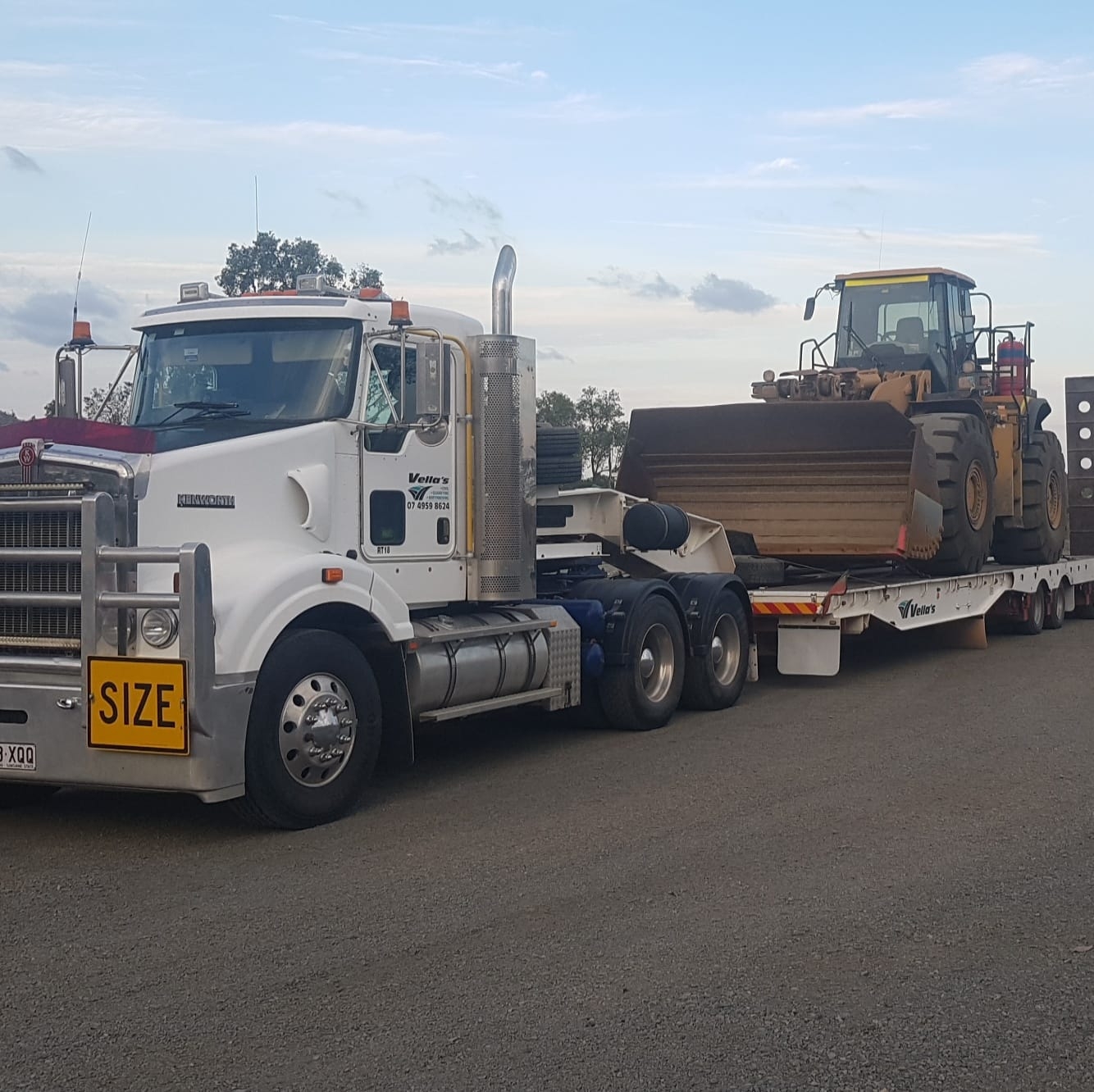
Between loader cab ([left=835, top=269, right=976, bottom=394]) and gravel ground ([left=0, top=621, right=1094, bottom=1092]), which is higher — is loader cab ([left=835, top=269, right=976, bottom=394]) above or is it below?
above

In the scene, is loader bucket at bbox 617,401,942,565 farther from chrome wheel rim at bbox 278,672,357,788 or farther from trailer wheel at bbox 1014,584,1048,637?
chrome wheel rim at bbox 278,672,357,788

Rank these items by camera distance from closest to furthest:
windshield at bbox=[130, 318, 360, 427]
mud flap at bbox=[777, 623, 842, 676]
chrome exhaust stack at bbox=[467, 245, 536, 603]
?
windshield at bbox=[130, 318, 360, 427]
chrome exhaust stack at bbox=[467, 245, 536, 603]
mud flap at bbox=[777, 623, 842, 676]

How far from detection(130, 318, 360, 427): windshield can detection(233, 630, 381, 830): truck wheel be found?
1.39 metres

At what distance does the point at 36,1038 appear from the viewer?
4.41 meters

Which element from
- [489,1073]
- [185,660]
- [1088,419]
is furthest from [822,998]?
[1088,419]

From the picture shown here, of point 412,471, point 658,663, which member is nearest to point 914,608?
point 658,663

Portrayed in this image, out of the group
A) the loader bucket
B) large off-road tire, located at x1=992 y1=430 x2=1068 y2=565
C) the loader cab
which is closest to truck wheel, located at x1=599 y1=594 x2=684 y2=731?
the loader bucket

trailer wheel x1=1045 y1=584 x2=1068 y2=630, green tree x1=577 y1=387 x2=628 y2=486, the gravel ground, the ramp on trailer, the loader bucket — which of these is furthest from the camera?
green tree x1=577 y1=387 x2=628 y2=486

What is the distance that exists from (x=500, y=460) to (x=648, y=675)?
228cm

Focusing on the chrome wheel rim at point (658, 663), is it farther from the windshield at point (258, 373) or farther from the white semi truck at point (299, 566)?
the windshield at point (258, 373)

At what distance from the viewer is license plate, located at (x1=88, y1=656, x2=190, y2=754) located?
659cm

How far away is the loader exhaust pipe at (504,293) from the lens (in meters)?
9.35

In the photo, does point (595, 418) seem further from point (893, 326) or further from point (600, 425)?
point (893, 326)

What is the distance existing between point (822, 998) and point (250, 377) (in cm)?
497
